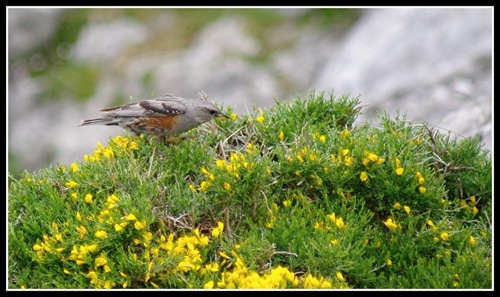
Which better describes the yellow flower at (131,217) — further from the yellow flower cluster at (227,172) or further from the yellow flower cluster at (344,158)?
the yellow flower cluster at (344,158)

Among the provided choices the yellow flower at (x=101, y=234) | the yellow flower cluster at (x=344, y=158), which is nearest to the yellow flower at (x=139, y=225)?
the yellow flower at (x=101, y=234)

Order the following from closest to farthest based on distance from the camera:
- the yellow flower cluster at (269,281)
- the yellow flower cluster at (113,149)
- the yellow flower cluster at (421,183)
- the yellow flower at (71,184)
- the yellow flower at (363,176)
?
the yellow flower cluster at (269,281) → the yellow flower cluster at (421,183) → the yellow flower at (363,176) → the yellow flower at (71,184) → the yellow flower cluster at (113,149)

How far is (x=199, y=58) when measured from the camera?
A: 20.4 metres

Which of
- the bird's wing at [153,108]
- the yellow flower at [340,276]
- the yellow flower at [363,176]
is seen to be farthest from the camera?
the bird's wing at [153,108]

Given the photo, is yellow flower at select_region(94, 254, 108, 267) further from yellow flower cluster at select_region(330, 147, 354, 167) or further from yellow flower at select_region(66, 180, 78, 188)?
yellow flower cluster at select_region(330, 147, 354, 167)

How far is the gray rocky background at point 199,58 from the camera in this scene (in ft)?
54.5

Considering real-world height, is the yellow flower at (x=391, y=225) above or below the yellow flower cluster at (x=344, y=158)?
below

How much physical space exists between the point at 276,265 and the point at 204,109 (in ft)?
7.81

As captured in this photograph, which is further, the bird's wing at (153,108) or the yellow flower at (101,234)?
the bird's wing at (153,108)

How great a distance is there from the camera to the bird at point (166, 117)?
8.38 meters

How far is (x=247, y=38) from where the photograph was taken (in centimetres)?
2055

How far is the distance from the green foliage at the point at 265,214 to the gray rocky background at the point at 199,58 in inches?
292

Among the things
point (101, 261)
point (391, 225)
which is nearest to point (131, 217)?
point (101, 261)

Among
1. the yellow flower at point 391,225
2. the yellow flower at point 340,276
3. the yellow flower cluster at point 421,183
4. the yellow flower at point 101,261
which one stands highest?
the yellow flower cluster at point 421,183
